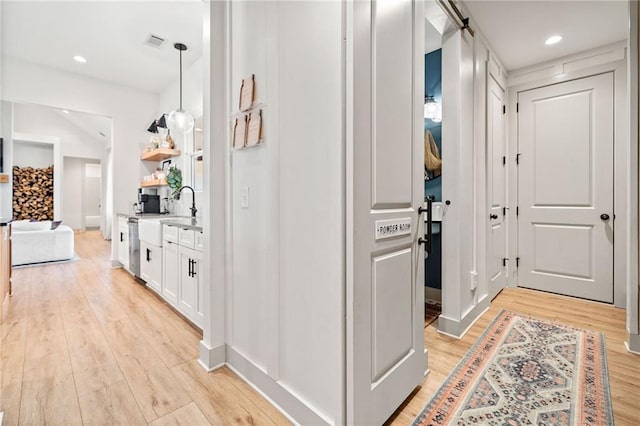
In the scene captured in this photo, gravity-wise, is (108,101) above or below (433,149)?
above

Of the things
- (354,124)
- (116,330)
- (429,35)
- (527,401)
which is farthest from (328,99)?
(116,330)

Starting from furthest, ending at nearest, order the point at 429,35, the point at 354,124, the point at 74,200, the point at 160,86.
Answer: the point at 74,200 < the point at 160,86 < the point at 429,35 < the point at 354,124

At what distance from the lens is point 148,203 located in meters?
4.45

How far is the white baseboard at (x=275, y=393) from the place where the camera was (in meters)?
1.31

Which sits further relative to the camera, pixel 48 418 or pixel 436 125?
pixel 436 125

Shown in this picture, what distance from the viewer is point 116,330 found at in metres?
2.39

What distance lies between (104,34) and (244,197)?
3.25 m

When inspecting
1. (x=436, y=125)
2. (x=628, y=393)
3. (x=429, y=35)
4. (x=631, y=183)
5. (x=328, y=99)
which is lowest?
(x=628, y=393)

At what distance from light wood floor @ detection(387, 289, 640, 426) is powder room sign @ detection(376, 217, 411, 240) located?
93 cm

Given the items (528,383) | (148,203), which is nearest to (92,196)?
(148,203)

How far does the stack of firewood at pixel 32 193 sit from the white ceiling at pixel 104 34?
17.6ft

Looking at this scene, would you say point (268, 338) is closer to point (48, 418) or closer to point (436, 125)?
point (48, 418)

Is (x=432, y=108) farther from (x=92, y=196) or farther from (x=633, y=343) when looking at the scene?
(x=92, y=196)

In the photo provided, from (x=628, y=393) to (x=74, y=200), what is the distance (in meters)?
12.5
